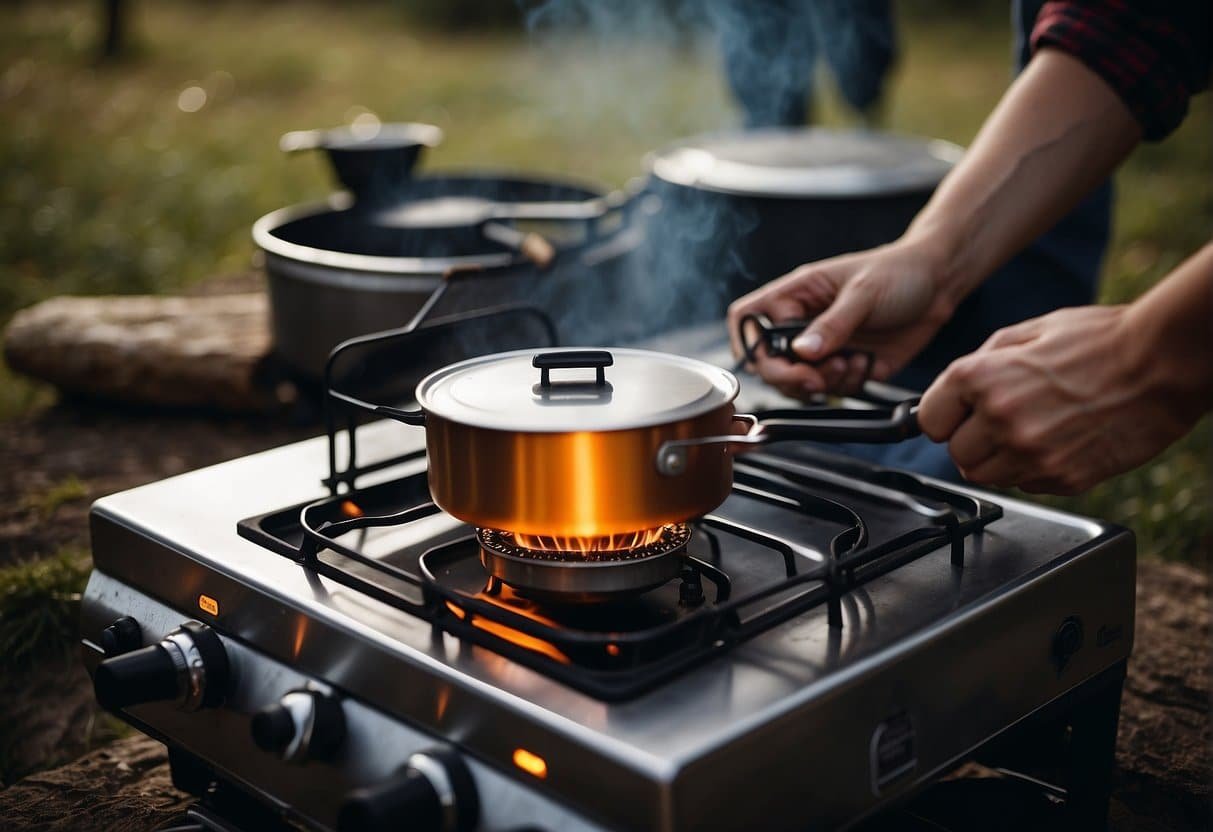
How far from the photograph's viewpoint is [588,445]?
3.13 feet

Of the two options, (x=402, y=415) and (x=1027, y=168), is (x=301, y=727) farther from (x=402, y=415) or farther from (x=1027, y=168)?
(x=1027, y=168)

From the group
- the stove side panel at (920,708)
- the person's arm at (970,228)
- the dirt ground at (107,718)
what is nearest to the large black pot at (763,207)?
the person's arm at (970,228)

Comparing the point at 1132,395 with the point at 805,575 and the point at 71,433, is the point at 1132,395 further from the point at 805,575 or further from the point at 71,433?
the point at 71,433

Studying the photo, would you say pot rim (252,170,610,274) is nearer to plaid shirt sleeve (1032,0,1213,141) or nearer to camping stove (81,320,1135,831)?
camping stove (81,320,1135,831)

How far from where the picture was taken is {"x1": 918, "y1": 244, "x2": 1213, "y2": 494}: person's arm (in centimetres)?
104

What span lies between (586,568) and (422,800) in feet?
0.78

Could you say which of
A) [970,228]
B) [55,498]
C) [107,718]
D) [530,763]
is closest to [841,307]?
[970,228]

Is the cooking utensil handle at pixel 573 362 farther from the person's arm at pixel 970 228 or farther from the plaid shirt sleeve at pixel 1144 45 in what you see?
the plaid shirt sleeve at pixel 1144 45

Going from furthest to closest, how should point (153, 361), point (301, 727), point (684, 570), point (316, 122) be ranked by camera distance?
point (316, 122), point (153, 361), point (684, 570), point (301, 727)

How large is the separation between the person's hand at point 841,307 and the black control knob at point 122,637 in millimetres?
830

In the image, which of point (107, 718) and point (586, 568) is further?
point (107, 718)

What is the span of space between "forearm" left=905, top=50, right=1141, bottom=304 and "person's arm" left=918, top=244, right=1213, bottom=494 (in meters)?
0.56

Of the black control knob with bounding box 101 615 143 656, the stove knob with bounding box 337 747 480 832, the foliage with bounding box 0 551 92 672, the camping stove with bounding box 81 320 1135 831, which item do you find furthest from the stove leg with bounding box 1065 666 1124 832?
the foliage with bounding box 0 551 92 672

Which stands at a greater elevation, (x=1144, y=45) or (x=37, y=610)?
(x=1144, y=45)
